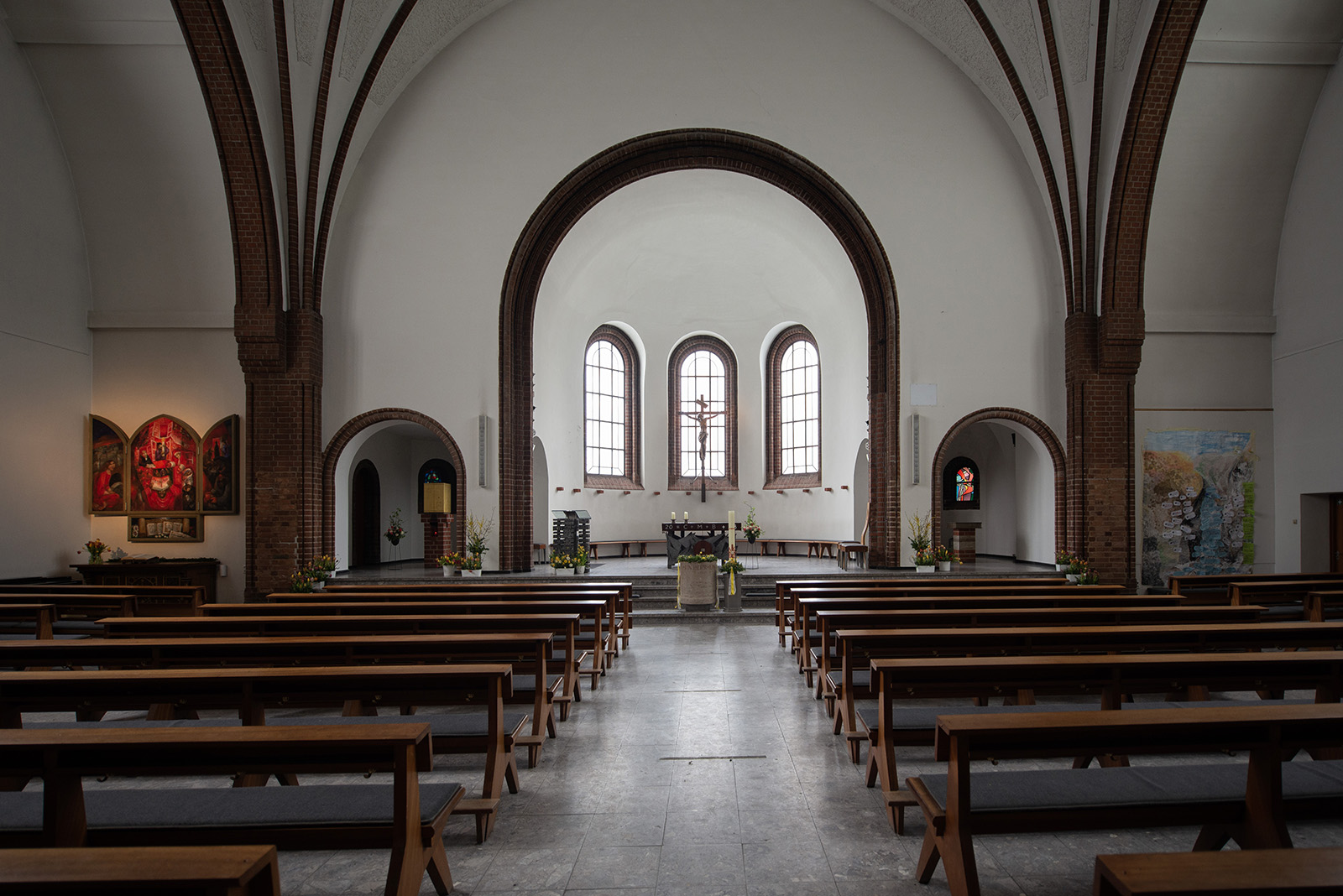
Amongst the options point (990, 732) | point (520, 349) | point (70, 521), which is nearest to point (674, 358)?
point (520, 349)

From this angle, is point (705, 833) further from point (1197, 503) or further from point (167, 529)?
point (1197, 503)

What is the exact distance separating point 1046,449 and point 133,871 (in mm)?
14746

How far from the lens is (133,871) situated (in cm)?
184

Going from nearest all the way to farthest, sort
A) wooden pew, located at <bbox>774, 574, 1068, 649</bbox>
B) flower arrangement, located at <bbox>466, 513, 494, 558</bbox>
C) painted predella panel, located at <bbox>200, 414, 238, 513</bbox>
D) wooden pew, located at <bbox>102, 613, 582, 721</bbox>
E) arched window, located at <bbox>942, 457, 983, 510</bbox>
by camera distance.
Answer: wooden pew, located at <bbox>102, 613, 582, 721</bbox> < wooden pew, located at <bbox>774, 574, 1068, 649</bbox> < painted predella panel, located at <bbox>200, 414, 238, 513</bbox> < flower arrangement, located at <bbox>466, 513, 494, 558</bbox> < arched window, located at <bbox>942, 457, 983, 510</bbox>

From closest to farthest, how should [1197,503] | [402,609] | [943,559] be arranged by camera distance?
[402,609], [1197,503], [943,559]

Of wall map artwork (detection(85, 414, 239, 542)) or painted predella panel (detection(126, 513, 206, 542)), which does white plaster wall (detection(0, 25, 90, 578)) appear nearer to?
wall map artwork (detection(85, 414, 239, 542))

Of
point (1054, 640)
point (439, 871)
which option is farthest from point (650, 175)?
point (439, 871)

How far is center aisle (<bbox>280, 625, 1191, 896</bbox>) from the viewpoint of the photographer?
3.44m

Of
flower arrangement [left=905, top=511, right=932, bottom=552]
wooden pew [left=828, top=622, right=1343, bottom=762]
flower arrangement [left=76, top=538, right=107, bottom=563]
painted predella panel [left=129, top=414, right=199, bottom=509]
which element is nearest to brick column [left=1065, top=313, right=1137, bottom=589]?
flower arrangement [left=905, top=511, right=932, bottom=552]

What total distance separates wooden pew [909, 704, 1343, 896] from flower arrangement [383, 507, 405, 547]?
53.2 feet

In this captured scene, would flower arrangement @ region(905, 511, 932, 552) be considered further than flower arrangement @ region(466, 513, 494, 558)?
Yes

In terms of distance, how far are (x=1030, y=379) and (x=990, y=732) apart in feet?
41.1

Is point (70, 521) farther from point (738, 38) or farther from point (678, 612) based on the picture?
point (738, 38)

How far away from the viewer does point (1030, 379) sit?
14172mm
